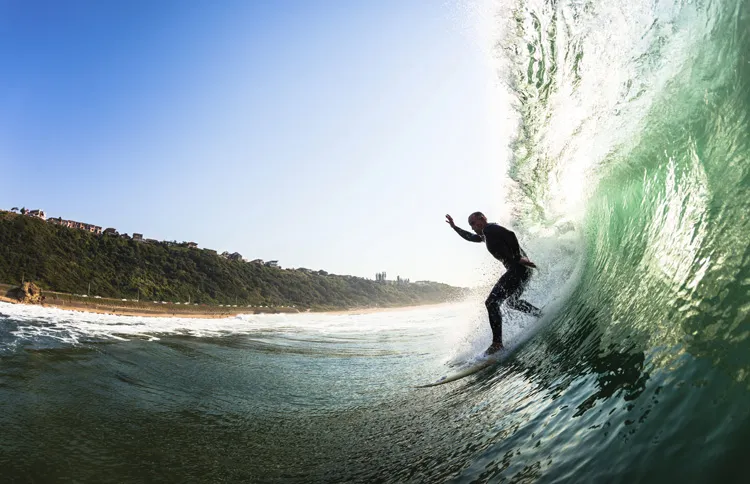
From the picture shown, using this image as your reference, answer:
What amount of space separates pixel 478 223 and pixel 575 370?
3.64 meters

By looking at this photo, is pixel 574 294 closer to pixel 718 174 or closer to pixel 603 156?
pixel 603 156

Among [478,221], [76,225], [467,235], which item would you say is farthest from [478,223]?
[76,225]

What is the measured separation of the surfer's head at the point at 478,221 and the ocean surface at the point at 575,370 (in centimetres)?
198

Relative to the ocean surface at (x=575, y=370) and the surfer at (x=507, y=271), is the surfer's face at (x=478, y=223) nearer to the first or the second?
the surfer at (x=507, y=271)

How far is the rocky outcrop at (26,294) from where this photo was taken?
106 feet

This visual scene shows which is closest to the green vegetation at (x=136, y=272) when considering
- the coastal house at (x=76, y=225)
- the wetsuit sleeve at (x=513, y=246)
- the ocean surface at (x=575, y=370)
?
the coastal house at (x=76, y=225)

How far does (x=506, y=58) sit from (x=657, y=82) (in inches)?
130

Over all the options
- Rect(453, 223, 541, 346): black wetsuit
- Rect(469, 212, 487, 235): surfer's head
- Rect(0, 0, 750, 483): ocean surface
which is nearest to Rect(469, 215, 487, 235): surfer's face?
Rect(469, 212, 487, 235): surfer's head

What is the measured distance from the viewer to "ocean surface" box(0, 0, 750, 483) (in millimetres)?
2137

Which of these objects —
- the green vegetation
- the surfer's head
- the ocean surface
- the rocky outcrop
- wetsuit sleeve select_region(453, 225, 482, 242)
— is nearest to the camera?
the ocean surface

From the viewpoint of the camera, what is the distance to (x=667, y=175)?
469 cm

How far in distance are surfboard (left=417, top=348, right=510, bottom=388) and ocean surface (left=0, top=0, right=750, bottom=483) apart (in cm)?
35

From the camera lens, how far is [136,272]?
64062 millimetres

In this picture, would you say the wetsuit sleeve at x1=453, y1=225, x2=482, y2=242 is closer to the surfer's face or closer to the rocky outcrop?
the surfer's face
